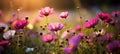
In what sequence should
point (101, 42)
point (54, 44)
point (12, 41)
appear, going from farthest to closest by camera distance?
point (12, 41), point (54, 44), point (101, 42)

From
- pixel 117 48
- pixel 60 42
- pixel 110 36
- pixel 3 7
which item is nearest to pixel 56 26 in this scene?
pixel 60 42

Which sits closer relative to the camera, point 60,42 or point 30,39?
point 60,42

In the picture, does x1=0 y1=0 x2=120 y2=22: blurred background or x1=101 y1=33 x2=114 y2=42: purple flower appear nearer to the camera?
x1=101 y1=33 x2=114 y2=42: purple flower

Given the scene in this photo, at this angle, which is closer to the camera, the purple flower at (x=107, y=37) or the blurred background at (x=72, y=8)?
the purple flower at (x=107, y=37)

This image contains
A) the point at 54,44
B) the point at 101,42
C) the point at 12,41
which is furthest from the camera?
the point at 12,41

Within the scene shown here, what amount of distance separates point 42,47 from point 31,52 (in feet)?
0.81

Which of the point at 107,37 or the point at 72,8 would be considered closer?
the point at 107,37

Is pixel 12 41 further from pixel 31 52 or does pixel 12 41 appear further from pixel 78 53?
pixel 78 53

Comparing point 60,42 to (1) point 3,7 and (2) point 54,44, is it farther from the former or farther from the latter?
(1) point 3,7

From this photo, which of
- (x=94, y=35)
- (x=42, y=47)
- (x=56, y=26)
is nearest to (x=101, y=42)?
(x=94, y=35)

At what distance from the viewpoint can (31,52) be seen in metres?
3.23

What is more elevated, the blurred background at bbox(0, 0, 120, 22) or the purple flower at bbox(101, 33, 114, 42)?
the purple flower at bbox(101, 33, 114, 42)

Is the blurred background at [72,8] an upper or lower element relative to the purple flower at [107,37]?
lower

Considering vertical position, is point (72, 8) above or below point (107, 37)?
below
